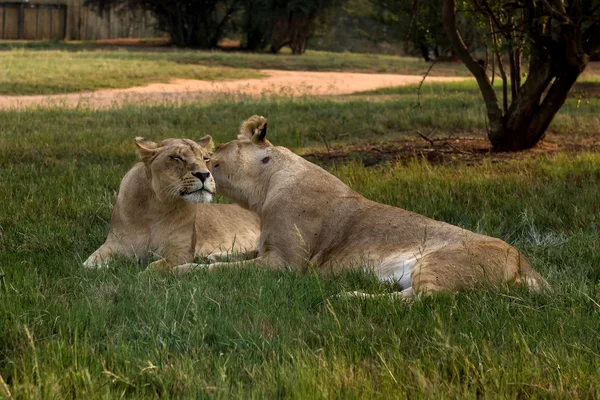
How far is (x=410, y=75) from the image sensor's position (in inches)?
1043

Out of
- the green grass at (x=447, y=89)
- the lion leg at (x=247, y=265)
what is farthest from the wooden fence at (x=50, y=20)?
the lion leg at (x=247, y=265)

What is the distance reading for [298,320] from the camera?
13.3ft

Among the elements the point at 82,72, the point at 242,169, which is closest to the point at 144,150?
the point at 242,169

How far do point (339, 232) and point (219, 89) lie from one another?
44.2ft

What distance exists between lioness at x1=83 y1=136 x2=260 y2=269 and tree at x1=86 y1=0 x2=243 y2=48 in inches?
1195

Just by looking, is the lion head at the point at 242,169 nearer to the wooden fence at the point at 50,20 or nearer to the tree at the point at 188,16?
the tree at the point at 188,16

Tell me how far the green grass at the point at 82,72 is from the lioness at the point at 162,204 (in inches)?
444

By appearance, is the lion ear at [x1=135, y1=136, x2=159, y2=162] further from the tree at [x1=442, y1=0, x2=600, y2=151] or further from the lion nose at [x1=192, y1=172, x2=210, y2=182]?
the tree at [x1=442, y1=0, x2=600, y2=151]

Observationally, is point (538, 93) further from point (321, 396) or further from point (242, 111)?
point (321, 396)

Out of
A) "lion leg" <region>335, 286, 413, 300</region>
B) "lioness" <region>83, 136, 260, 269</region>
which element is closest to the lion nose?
"lioness" <region>83, 136, 260, 269</region>

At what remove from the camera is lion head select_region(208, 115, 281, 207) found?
5758 mm

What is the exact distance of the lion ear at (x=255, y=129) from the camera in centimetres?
584

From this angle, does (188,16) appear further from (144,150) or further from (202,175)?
(202,175)

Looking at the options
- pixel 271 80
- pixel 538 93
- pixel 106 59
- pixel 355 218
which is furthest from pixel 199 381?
pixel 106 59
